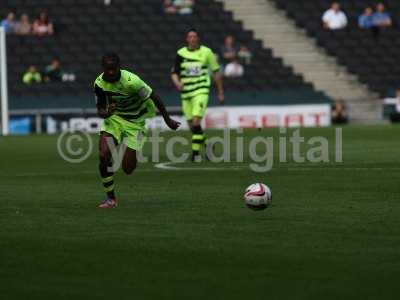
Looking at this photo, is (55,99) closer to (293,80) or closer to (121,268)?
(293,80)

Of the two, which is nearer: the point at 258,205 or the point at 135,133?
the point at 258,205

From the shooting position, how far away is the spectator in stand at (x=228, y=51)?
137ft

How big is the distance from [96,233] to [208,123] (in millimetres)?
25619

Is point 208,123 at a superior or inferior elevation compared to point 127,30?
inferior

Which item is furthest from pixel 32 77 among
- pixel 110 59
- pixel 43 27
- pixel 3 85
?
pixel 110 59

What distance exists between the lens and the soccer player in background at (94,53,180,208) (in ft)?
50.3

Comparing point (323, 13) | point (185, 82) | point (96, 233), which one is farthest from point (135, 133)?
point (323, 13)

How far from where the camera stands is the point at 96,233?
41.2 ft

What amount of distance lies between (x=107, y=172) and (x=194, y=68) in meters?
9.26

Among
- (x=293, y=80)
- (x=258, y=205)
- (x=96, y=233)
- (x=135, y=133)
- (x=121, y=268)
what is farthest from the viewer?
(x=293, y=80)

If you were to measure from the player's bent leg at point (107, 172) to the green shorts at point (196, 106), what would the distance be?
27.4 feet

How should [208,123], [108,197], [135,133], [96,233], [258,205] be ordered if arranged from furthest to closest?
[208,123]
[135,133]
[108,197]
[258,205]
[96,233]

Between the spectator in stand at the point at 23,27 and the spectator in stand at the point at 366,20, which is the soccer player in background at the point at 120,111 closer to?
the spectator in stand at the point at 23,27

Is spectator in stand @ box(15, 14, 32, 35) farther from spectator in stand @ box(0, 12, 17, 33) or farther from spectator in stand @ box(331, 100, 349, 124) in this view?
spectator in stand @ box(331, 100, 349, 124)
